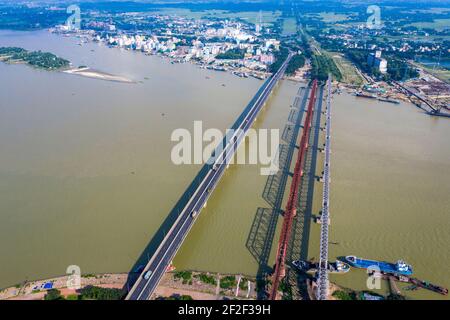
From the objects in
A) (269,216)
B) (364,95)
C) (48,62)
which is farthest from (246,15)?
(269,216)

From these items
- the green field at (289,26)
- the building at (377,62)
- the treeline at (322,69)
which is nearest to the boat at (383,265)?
the treeline at (322,69)

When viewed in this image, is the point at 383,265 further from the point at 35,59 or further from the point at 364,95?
the point at 35,59

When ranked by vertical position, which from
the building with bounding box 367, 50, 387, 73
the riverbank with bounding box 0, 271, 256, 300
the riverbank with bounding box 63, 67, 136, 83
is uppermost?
the building with bounding box 367, 50, 387, 73

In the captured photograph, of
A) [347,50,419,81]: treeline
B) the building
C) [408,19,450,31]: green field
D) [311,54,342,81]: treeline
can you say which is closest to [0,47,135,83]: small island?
[311,54,342,81]: treeline

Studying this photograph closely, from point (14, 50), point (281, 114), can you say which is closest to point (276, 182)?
point (281, 114)

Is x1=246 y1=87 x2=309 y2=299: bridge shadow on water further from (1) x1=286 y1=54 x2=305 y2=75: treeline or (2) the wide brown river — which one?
(1) x1=286 y1=54 x2=305 y2=75: treeline
